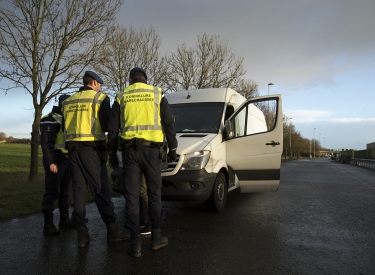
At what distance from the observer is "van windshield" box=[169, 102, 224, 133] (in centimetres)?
619

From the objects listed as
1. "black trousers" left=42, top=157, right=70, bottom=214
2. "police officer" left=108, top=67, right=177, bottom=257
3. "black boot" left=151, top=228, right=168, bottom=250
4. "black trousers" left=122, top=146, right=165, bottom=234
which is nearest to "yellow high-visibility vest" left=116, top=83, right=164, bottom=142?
"police officer" left=108, top=67, right=177, bottom=257

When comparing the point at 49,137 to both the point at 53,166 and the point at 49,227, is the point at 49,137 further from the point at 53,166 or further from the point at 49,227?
the point at 49,227

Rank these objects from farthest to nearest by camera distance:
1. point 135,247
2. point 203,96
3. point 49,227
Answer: point 203,96 < point 49,227 < point 135,247

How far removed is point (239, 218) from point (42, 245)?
3124 millimetres

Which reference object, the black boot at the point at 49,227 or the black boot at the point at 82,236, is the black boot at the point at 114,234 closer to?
the black boot at the point at 82,236

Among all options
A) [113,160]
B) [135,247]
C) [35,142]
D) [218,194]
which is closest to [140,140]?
[113,160]

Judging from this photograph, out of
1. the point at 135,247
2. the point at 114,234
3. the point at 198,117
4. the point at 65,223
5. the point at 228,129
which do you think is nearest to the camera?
the point at 135,247

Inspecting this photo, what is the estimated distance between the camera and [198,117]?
21.1 ft

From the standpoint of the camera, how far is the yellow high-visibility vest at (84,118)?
3883 millimetres

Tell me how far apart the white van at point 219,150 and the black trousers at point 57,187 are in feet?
5.00

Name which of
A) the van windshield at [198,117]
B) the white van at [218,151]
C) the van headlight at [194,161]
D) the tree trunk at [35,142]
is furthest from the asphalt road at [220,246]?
the tree trunk at [35,142]

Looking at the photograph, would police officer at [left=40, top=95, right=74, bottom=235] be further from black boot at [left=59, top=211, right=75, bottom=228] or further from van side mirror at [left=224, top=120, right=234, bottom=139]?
van side mirror at [left=224, top=120, right=234, bottom=139]

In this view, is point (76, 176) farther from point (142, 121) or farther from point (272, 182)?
point (272, 182)

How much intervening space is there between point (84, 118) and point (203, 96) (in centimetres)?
345
